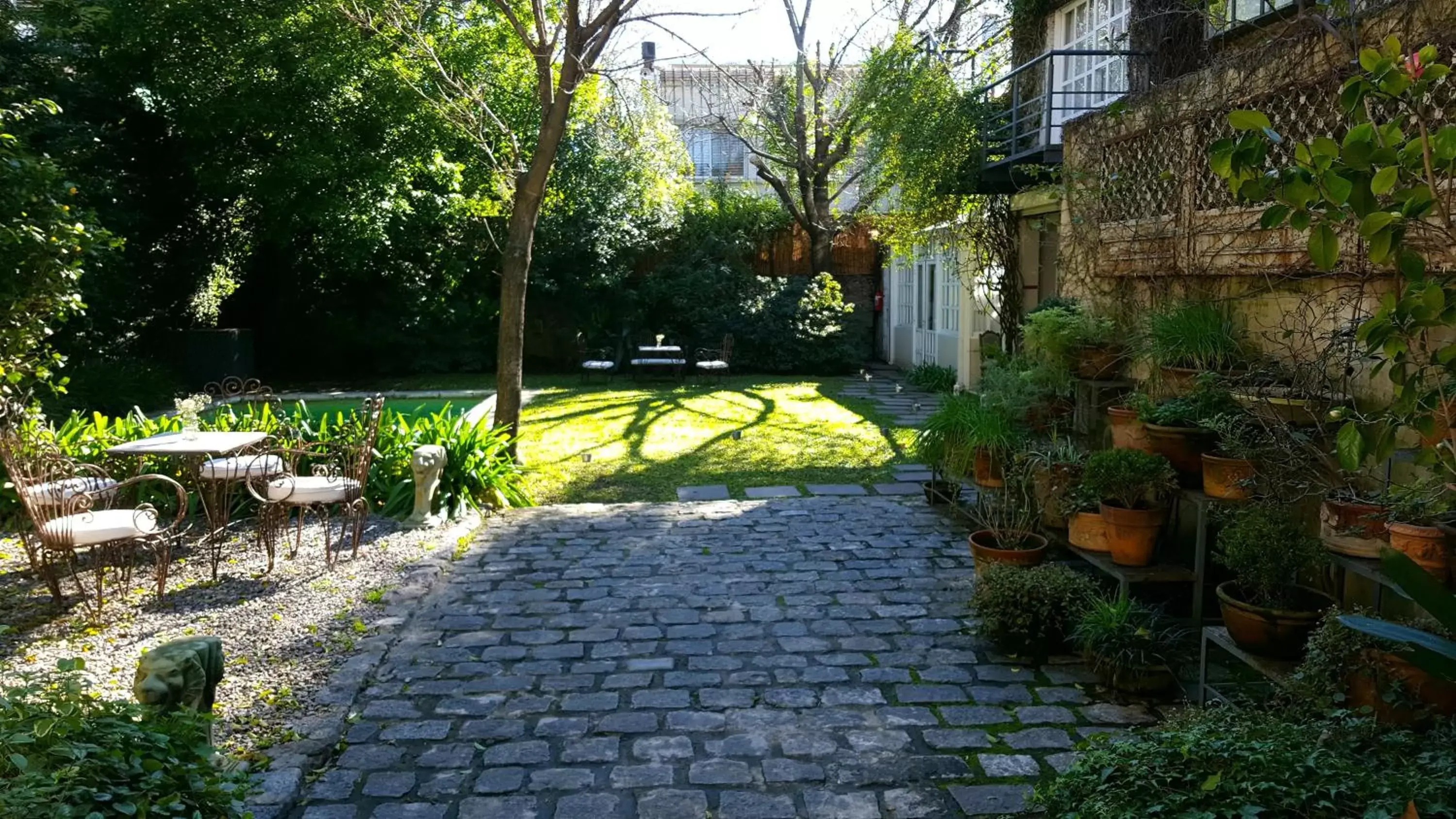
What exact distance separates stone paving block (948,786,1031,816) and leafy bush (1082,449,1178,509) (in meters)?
1.84

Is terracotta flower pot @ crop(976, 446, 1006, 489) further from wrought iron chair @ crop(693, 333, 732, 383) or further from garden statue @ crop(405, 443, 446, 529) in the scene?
wrought iron chair @ crop(693, 333, 732, 383)

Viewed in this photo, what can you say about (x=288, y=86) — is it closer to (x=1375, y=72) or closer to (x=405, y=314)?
(x=405, y=314)

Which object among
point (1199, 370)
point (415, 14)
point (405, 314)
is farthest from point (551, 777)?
point (405, 314)

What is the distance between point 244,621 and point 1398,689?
190 inches

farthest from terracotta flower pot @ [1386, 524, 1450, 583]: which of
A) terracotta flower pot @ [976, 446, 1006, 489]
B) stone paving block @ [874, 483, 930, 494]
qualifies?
stone paving block @ [874, 483, 930, 494]

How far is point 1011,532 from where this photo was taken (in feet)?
17.9

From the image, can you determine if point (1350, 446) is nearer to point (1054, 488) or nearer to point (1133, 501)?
point (1133, 501)

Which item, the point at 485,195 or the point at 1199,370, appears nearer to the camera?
the point at 1199,370

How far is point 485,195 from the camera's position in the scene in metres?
15.4

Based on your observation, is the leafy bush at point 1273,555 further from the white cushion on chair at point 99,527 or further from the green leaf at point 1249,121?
the white cushion on chair at point 99,527

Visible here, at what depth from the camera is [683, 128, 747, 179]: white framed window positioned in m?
27.5

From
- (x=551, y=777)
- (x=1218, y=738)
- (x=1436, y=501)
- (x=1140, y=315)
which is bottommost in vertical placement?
(x=551, y=777)

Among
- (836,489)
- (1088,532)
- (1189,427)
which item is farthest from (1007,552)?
(836,489)

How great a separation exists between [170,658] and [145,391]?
426 inches
